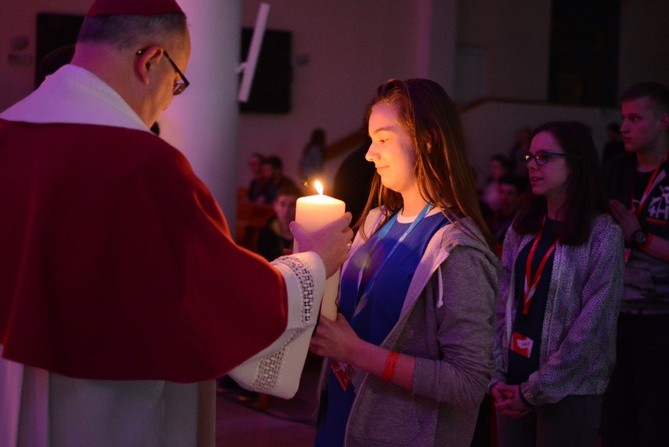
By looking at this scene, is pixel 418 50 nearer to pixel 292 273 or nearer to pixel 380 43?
pixel 380 43

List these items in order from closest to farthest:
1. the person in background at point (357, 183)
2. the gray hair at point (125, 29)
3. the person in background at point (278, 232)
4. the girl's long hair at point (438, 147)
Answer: the gray hair at point (125, 29) → the girl's long hair at point (438, 147) → the person in background at point (357, 183) → the person in background at point (278, 232)

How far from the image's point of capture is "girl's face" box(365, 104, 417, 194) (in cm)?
209

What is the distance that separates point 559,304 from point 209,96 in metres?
2.01

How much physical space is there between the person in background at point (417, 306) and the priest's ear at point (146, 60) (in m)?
0.56

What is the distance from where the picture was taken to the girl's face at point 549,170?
2.98 m

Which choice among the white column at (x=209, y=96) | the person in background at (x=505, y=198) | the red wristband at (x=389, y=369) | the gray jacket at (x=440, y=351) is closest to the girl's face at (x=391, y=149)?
the gray jacket at (x=440, y=351)

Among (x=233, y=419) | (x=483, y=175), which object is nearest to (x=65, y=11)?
(x=483, y=175)

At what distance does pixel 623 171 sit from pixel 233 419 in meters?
2.79

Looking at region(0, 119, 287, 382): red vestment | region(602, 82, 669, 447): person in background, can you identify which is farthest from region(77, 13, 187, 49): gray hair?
region(602, 82, 669, 447): person in background

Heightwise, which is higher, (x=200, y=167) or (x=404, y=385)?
(x=200, y=167)

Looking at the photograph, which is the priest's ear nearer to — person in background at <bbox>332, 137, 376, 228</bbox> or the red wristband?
the red wristband

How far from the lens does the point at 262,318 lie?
5.60 feet

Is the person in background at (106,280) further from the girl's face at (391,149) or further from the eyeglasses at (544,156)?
the eyeglasses at (544,156)

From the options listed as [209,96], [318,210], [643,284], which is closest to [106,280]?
[318,210]
